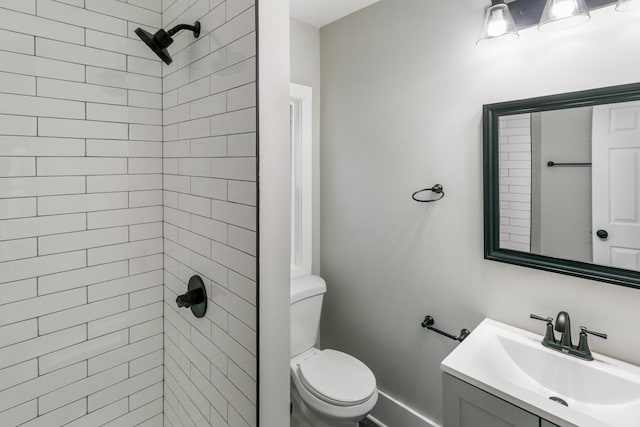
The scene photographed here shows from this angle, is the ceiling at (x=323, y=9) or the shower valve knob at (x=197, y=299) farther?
the ceiling at (x=323, y=9)

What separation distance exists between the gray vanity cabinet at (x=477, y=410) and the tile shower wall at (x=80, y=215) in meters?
1.16

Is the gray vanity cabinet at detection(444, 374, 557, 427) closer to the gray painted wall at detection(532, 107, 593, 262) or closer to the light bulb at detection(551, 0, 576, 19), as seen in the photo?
the gray painted wall at detection(532, 107, 593, 262)

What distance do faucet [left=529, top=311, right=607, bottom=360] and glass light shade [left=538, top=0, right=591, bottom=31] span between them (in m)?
1.08

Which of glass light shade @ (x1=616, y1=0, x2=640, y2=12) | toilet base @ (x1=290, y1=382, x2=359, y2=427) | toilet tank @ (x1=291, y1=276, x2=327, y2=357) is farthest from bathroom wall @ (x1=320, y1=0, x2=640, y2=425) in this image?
toilet base @ (x1=290, y1=382, x2=359, y2=427)

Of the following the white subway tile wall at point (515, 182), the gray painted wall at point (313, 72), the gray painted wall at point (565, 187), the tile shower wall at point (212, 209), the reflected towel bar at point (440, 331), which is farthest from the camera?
the gray painted wall at point (313, 72)

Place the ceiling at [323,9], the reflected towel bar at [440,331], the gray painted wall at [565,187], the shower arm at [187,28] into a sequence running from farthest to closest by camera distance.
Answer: the ceiling at [323,9], the reflected towel bar at [440,331], the gray painted wall at [565,187], the shower arm at [187,28]

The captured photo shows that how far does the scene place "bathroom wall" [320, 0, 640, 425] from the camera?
1.20m

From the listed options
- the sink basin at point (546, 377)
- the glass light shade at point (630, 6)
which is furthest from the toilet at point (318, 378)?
the glass light shade at point (630, 6)

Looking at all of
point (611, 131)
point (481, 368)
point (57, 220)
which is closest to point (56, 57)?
point (57, 220)

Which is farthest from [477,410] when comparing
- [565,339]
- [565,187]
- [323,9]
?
[323,9]

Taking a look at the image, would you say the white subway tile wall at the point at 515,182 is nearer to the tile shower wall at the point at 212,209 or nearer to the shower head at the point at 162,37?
the tile shower wall at the point at 212,209

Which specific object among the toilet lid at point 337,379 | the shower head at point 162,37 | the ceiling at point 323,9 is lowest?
the toilet lid at point 337,379

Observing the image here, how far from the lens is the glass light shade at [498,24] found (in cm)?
126

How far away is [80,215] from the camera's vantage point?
3.61 feet
